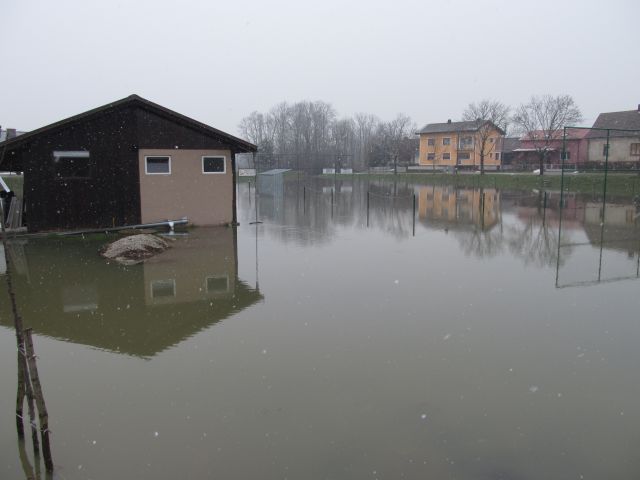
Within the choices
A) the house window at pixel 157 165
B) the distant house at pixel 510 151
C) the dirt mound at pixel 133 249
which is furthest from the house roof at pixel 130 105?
the distant house at pixel 510 151

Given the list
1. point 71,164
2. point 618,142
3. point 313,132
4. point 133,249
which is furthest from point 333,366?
point 313,132

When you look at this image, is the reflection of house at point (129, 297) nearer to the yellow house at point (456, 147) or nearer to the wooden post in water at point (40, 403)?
the wooden post in water at point (40, 403)

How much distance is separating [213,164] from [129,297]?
34.2 ft

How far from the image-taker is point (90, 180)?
17.6 metres

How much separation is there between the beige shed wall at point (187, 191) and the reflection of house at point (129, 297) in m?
4.34

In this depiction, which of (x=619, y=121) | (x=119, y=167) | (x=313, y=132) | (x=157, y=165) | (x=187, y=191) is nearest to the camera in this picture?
(x=119, y=167)

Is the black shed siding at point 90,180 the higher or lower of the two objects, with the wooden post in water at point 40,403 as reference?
higher

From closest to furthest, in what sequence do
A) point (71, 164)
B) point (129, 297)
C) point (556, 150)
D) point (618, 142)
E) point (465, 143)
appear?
point (129, 297), point (71, 164), point (618, 142), point (556, 150), point (465, 143)

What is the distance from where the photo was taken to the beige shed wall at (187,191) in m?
18.3

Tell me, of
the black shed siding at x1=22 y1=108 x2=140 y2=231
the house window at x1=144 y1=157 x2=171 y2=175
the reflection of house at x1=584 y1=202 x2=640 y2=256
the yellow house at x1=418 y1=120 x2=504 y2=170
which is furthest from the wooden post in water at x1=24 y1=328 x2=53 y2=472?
the yellow house at x1=418 y1=120 x2=504 y2=170

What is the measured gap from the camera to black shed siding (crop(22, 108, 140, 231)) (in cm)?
1712

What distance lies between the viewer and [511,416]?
512 centimetres

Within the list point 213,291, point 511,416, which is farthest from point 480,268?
point 511,416

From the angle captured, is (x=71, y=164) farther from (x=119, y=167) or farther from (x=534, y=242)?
(x=534, y=242)
